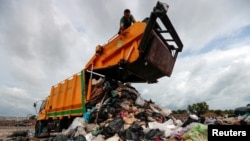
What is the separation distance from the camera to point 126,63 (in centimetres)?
632

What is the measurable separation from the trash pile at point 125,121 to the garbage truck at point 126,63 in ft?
0.60

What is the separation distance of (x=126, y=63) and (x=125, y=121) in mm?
1336

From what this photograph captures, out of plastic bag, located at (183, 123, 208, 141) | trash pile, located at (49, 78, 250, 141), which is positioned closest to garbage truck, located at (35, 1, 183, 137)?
trash pile, located at (49, 78, 250, 141)

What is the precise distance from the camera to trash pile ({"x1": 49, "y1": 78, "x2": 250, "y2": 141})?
Result: 5715 millimetres

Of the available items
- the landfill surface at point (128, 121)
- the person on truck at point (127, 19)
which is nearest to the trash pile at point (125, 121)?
the landfill surface at point (128, 121)

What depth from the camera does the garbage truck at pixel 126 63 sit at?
5.84m

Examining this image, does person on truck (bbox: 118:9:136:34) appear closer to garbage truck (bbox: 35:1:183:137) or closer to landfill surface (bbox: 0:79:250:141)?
garbage truck (bbox: 35:1:183:137)

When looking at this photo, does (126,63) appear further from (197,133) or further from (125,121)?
(197,133)

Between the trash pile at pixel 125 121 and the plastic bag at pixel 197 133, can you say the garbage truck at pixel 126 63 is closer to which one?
the trash pile at pixel 125 121

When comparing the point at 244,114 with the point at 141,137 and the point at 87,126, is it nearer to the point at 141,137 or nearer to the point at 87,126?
the point at 141,137

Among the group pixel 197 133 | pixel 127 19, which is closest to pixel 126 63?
pixel 127 19

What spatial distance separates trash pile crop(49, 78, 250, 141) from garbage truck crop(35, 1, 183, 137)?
0.18m

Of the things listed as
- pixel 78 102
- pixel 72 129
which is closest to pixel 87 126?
pixel 72 129

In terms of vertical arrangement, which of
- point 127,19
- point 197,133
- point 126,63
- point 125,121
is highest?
point 127,19
